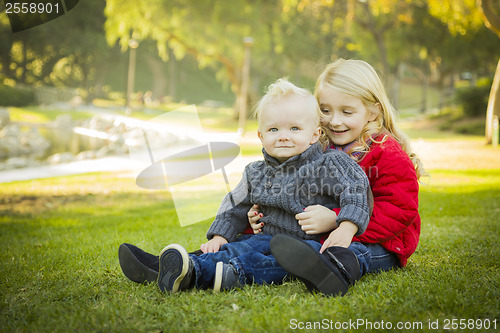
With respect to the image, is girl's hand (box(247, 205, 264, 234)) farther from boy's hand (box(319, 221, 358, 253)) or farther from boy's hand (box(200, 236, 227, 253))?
boy's hand (box(319, 221, 358, 253))

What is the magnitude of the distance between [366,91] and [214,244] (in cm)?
128

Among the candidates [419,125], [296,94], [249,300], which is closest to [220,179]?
[296,94]

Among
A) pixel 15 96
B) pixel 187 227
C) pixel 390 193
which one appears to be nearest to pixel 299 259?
pixel 390 193

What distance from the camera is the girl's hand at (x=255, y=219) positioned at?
2.74 metres

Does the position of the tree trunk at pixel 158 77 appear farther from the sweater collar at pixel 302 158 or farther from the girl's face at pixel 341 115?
the sweater collar at pixel 302 158

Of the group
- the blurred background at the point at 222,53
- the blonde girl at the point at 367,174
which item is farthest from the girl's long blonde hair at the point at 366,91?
the blurred background at the point at 222,53

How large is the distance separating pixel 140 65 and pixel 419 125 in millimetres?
36048

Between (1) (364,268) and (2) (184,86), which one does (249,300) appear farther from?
(2) (184,86)

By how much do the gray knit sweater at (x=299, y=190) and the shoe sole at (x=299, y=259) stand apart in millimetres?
316

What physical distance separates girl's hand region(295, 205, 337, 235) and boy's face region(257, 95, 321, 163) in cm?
34

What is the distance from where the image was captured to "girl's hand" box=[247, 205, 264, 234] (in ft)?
9.00

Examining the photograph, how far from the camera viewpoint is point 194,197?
12.1 feet

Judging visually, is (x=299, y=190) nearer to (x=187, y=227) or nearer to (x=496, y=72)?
(x=187, y=227)

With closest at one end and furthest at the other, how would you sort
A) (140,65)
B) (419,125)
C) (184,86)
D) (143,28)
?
(143,28), (419,125), (140,65), (184,86)
